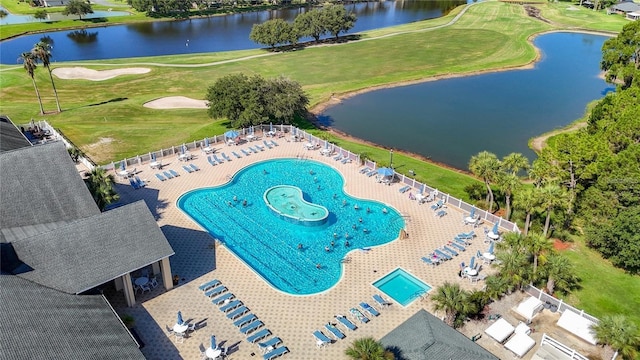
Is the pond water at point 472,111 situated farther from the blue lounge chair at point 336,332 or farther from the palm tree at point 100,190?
the palm tree at point 100,190

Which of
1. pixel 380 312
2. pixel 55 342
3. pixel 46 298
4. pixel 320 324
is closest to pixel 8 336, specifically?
pixel 55 342

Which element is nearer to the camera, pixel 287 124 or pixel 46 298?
pixel 46 298

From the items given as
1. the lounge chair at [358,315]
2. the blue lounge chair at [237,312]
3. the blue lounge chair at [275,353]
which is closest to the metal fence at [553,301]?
the lounge chair at [358,315]

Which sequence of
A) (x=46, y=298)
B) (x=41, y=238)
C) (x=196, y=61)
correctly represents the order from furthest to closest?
(x=196, y=61) → (x=41, y=238) → (x=46, y=298)

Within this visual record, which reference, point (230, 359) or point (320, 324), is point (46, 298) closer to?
point (230, 359)

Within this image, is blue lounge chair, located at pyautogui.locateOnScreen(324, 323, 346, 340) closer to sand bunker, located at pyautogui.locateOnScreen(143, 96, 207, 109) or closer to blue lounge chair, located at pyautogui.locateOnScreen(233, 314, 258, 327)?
blue lounge chair, located at pyautogui.locateOnScreen(233, 314, 258, 327)

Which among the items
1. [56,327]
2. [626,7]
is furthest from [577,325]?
[626,7]

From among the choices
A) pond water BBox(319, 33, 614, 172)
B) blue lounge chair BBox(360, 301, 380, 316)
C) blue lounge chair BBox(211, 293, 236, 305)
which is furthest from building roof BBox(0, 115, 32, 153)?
pond water BBox(319, 33, 614, 172)

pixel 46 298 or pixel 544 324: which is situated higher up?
pixel 46 298
